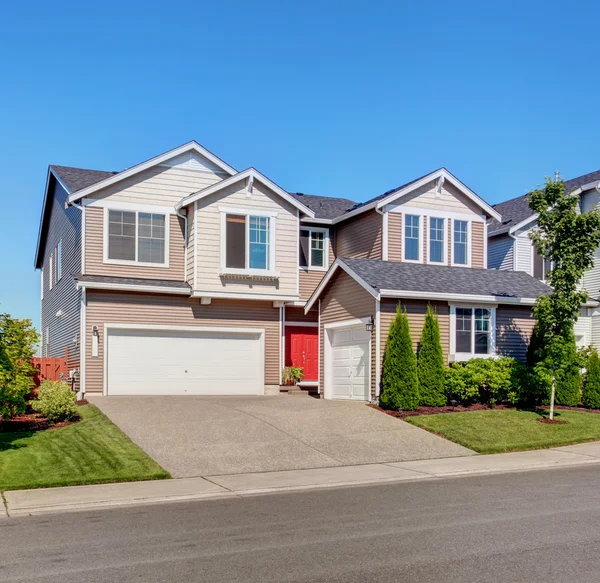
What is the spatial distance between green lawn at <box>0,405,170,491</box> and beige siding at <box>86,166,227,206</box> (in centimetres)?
899

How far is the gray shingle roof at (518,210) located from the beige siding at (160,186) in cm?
1126

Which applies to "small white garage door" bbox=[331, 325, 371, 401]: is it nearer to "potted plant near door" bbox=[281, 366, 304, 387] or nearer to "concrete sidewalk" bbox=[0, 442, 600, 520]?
"potted plant near door" bbox=[281, 366, 304, 387]

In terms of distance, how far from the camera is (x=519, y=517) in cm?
938

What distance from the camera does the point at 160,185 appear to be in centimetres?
2530

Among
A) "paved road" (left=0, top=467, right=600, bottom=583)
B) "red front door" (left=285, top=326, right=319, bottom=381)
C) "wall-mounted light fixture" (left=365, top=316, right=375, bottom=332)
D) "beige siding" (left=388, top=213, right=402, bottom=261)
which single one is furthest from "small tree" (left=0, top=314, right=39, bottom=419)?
"beige siding" (left=388, top=213, right=402, bottom=261)

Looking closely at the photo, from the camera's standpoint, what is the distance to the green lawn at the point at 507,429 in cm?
1727

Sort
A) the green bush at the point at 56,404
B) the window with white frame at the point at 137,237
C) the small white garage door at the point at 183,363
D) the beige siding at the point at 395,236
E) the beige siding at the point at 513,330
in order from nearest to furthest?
the green bush at the point at 56,404 < the beige siding at the point at 513,330 < the small white garage door at the point at 183,363 < the window with white frame at the point at 137,237 < the beige siding at the point at 395,236

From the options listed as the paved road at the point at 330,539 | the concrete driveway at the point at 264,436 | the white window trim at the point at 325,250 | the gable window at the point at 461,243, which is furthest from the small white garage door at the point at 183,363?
the paved road at the point at 330,539

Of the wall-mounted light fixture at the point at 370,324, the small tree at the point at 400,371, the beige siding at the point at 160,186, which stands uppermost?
the beige siding at the point at 160,186

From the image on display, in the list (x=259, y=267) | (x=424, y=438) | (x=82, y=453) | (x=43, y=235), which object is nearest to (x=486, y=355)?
(x=424, y=438)

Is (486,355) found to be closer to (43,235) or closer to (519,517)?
(519,517)

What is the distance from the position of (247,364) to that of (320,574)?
1928 cm

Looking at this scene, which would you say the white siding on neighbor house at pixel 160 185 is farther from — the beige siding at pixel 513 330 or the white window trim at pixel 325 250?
the beige siding at pixel 513 330

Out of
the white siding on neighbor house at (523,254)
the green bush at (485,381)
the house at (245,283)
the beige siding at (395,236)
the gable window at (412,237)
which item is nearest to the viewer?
the green bush at (485,381)
